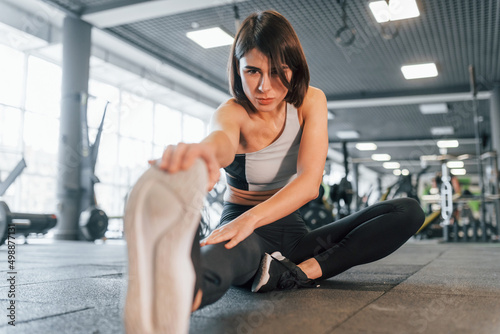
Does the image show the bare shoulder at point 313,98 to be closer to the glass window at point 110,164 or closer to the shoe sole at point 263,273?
the shoe sole at point 263,273

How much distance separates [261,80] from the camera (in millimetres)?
979

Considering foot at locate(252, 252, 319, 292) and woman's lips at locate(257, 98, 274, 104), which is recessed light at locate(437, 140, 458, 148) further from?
woman's lips at locate(257, 98, 274, 104)

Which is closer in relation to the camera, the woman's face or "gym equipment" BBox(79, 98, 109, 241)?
the woman's face

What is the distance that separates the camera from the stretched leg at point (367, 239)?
3.92ft

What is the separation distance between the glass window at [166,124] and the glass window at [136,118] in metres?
0.15

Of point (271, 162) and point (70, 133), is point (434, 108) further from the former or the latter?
point (271, 162)

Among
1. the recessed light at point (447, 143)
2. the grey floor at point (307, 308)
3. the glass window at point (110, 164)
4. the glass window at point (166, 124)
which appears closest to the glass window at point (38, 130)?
the glass window at point (110, 164)

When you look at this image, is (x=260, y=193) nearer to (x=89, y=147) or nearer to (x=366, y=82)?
(x=89, y=147)

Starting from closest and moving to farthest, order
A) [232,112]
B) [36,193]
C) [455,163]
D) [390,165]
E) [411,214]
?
[232,112] → [411,214] → [36,193] → [455,163] → [390,165]

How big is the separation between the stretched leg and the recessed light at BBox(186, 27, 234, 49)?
450cm

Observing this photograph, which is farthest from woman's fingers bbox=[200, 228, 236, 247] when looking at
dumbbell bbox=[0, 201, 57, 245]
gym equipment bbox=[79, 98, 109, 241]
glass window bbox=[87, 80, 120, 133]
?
glass window bbox=[87, 80, 120, 133]

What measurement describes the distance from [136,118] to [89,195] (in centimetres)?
346

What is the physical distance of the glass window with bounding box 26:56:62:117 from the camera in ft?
18.5

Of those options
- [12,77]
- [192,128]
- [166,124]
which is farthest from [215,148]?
[192,128]
